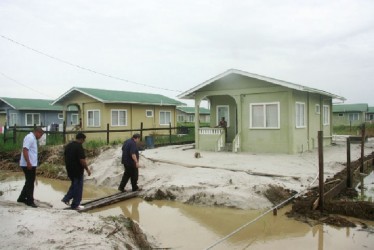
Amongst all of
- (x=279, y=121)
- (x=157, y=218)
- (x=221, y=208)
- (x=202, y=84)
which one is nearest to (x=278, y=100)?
(x=279, y=121)

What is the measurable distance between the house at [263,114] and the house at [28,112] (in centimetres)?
2038

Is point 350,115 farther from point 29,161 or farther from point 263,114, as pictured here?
point 29,161

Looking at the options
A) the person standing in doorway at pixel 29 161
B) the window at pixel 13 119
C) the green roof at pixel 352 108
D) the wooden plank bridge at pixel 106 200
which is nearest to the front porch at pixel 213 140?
the wooden plank bridge at pixel 106 200

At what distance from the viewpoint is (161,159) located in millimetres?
14656

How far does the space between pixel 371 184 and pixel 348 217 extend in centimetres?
476

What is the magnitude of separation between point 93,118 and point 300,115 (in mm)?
15067

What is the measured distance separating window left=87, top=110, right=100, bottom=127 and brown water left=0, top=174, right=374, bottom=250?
15811mm

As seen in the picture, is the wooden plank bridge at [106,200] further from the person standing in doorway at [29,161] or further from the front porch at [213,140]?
the front porch at [213,140]

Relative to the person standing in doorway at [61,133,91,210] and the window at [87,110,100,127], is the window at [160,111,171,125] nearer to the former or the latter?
the window at [87,110,100,127]

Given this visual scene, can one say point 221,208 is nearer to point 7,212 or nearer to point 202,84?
point 7,212

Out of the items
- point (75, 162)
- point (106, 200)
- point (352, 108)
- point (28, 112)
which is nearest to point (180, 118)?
point (352, 108)

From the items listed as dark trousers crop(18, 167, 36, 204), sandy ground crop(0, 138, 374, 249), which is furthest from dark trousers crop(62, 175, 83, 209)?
sandy ground crop(0, 138, 374, 249)

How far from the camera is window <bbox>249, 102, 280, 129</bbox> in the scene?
16500 millimetres

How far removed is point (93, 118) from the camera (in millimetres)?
25328
